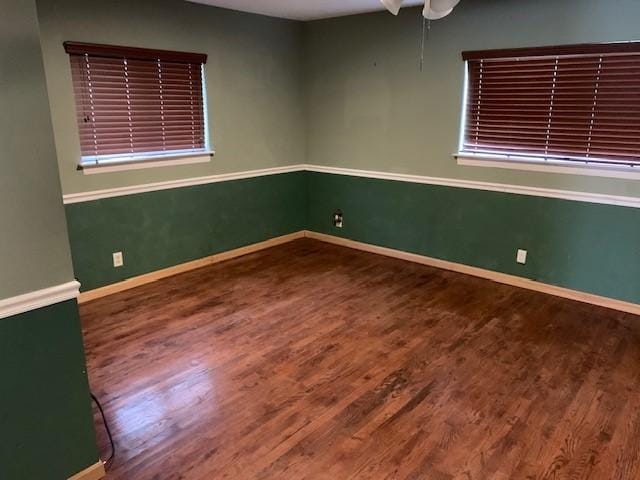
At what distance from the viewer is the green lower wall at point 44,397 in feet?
5.63

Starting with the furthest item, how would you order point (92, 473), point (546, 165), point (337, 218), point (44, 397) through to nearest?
point (337, 218) → point (546, 165) → point (92, 473) → point (44, 397)

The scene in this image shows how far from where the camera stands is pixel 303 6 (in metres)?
4.13

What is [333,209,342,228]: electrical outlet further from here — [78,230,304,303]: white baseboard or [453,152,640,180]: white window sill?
[453,152,640,180]: white window sill

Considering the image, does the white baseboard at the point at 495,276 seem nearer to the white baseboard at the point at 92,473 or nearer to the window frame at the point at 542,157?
the window frame at the point at 542,157

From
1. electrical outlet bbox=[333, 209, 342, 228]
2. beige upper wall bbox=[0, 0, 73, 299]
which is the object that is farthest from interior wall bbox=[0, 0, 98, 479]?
electrical outlet bbox=[333, 209, 342, 228]

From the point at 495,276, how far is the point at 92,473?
133 inches

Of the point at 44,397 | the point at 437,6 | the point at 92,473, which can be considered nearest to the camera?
the point at 44,397

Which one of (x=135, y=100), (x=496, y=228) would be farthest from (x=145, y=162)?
(x=496, y=228)

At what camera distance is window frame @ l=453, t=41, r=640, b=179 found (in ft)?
11.1

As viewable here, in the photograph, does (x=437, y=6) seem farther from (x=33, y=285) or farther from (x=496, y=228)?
(x=496, y=228)

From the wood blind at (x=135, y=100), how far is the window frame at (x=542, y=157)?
229 centimetres

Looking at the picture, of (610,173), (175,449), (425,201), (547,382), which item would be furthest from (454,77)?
(175,449)

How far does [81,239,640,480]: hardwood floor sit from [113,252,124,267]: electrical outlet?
26 cm

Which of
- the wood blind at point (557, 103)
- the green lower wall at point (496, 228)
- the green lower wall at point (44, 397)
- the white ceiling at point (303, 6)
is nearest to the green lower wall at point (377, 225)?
the green lower wall at point (496, 228)
